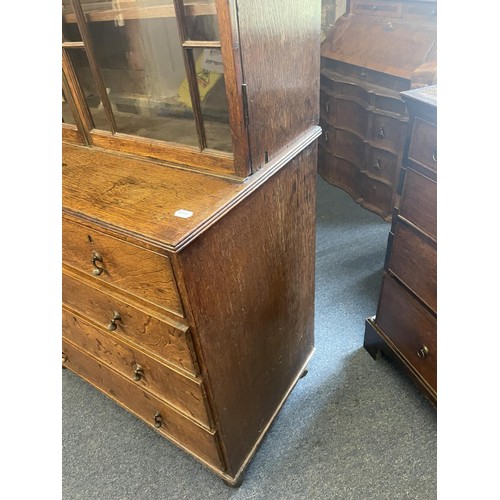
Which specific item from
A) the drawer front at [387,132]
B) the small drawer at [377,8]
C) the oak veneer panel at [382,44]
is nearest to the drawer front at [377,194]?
the drawer front at [387,132]

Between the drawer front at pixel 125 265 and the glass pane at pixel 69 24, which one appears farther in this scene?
the glass pane at pixel 69 24

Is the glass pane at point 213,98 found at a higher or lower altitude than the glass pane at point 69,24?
lower

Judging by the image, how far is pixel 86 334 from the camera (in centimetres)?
118

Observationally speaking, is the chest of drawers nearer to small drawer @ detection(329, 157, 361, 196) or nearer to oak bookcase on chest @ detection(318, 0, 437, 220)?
oak bookcase on chest @ detection(318, 0, 437, 220)

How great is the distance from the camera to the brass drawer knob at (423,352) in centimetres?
125

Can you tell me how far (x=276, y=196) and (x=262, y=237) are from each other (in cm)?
11

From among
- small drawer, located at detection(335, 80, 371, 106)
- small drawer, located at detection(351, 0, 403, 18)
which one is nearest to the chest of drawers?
small drawer, located at detection(335, 80, 371, 106)

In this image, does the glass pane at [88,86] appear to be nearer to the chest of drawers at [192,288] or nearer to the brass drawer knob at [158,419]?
the chest of drawers at [192,288]

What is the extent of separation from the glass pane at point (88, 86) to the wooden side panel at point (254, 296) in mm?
482

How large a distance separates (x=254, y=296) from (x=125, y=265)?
336mm

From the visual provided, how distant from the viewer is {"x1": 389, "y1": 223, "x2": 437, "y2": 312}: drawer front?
44.6 inches

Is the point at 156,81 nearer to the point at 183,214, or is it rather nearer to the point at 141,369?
the point at 183,214

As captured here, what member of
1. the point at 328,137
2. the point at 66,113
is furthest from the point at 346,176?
the point at 66,113
